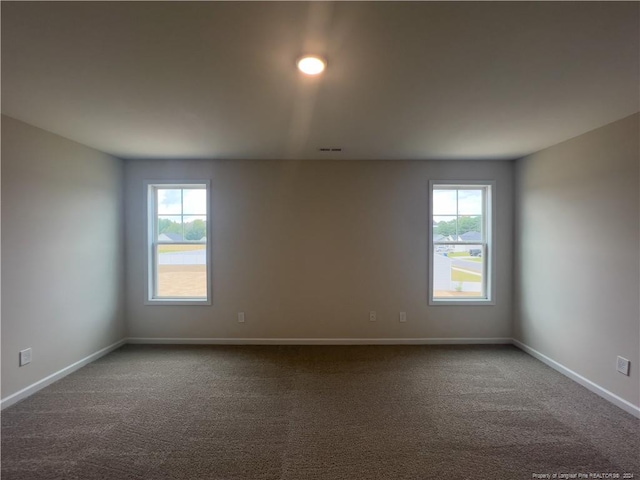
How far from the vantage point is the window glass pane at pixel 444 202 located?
395cm

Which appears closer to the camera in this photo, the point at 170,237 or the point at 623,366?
the point at 623,366

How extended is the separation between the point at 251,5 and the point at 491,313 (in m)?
4.28

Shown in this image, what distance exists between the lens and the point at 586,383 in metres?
2.78

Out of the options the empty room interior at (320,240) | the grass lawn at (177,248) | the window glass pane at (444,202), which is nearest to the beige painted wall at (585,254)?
the empty room interior at (320,240)

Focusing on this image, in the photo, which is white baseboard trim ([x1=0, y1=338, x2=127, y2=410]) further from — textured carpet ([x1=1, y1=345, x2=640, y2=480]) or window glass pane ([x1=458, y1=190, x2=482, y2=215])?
window glass pane ([x1=458, y1=190, x2=482, y2=215])

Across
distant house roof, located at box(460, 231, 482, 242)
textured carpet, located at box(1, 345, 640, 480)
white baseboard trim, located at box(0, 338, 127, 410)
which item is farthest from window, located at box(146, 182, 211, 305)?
distant house roof, located at box(460, 231, 482, 242)

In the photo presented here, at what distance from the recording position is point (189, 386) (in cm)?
279

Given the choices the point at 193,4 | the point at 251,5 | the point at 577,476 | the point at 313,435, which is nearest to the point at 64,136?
the point at 193,4

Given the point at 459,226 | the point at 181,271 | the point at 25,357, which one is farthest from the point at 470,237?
the point at 25,357

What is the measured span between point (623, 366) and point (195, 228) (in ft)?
15.8

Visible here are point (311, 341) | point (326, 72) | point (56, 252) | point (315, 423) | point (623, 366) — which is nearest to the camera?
point (326, 72)

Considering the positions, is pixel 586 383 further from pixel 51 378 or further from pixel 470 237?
pixel 51 378

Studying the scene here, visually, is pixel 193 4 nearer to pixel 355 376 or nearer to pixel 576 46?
pixel 576 46

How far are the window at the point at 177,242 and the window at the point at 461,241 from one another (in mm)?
3265
